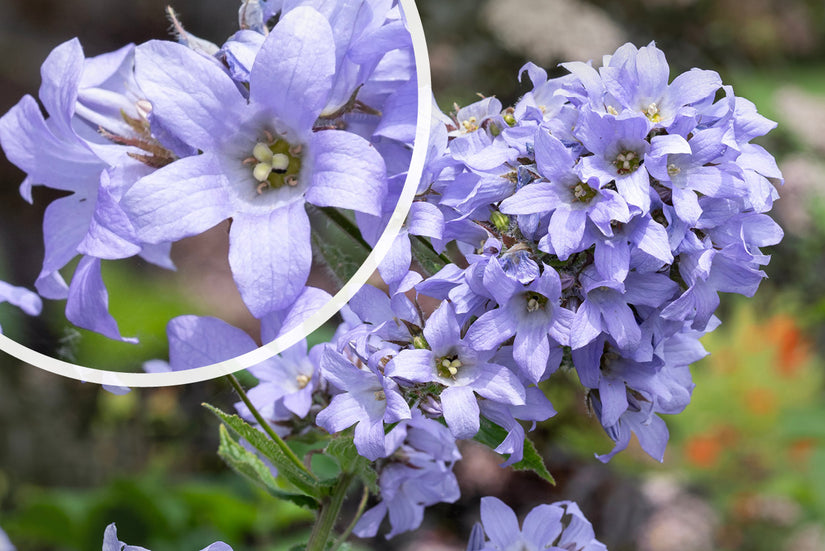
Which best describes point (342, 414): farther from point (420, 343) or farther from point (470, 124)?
point (470, 124)

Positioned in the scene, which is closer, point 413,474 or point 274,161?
point 274,161

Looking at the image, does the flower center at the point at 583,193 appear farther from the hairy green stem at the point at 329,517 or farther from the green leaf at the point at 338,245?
the hairy green stem at the point at 329,517

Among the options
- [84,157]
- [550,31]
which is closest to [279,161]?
[84,157]

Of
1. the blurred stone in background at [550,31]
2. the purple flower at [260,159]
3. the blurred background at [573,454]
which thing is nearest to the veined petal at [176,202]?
the purple flower at [260,159]

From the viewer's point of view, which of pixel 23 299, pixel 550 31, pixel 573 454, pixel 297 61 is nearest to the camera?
pixel 297 61

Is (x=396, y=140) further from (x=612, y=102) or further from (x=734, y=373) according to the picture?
(x=734, y=373)

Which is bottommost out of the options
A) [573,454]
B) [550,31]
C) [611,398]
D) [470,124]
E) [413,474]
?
[573,454]

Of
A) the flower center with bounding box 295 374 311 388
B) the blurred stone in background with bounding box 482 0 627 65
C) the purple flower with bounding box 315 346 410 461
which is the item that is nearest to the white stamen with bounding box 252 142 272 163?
the purple flower with bounding box 315 346 410 461
